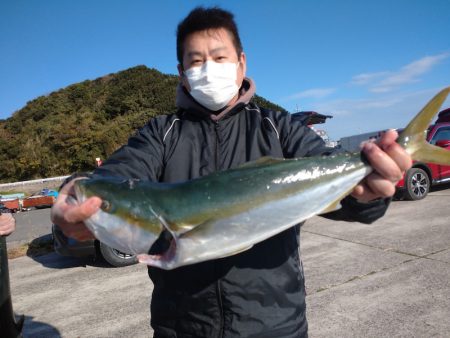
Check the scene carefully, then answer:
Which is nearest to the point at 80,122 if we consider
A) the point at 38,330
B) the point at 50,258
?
the point at 50,258

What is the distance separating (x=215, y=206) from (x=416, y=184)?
10.5 meters

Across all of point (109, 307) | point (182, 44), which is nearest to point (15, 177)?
point (109, 307)

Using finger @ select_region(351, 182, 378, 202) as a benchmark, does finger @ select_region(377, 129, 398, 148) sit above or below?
above

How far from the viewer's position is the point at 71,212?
67.0 inches

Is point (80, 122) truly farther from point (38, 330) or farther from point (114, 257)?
point (38, 330)

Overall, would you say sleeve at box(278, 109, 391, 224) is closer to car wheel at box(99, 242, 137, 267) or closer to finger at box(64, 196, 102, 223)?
finger at box(64, 196, 102, 223)

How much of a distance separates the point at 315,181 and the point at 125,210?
1008 millimetres

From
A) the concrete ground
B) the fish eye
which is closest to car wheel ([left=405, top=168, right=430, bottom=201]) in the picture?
Result: the concrete ground

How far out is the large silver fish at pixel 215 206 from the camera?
1758mm

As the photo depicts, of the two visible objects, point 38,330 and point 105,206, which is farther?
point 38,330

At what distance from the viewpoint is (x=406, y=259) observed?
5699mm

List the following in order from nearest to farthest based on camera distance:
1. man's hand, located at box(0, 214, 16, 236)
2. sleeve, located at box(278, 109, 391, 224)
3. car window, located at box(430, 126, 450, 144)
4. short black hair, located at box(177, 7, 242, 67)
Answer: sleeve, located at box(278, 109, 391, 224), short black hair, located at box(177, 7, 242, 67), man's hand, located at box(0, 214, 16, 236), car window, located at box(430, 126, 450, 144)

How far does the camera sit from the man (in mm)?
1906

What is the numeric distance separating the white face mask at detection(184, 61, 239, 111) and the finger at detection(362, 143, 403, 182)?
101cm
